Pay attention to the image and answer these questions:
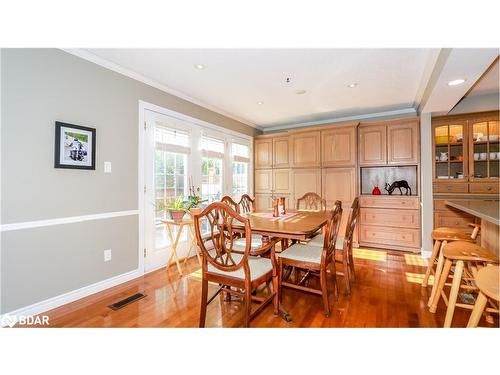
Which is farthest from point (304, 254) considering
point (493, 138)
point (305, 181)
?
point (493, 138)

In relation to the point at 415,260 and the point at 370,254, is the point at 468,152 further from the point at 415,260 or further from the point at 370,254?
the point at 370,254

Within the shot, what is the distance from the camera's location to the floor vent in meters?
2.20

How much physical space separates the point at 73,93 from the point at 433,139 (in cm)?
484

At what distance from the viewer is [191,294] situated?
2.47m

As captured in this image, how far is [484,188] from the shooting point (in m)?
3.56

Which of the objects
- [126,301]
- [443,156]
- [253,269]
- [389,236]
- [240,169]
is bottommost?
[126,301]

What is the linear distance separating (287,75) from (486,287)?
2.65 metres

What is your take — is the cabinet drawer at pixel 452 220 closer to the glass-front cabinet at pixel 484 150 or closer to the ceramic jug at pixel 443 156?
the glass-front cabinet at pixel 484 150

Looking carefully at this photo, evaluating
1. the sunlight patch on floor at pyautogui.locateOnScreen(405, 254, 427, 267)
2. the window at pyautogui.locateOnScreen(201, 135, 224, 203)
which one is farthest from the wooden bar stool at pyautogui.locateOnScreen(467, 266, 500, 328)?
the window at pyautogui.locateOnScreen(201, 135, 224, 203)

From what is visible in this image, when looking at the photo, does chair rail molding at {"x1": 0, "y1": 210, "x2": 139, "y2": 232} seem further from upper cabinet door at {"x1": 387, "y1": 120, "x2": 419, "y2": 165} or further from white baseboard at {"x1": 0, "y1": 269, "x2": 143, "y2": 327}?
upper cabinet door at {"x1": 387, "y1": 120, "x2": 419, "y2": 165}

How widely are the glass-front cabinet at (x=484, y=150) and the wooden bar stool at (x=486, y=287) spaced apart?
311cm

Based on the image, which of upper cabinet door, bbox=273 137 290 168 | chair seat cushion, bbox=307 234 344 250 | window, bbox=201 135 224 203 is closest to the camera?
chair seat cushion, bbox=307 234 344 250

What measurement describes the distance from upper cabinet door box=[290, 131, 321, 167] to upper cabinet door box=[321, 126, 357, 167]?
0.11m
